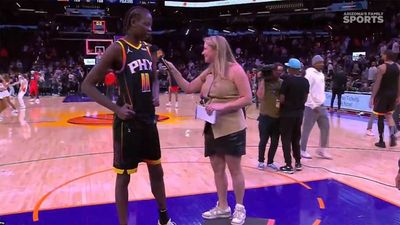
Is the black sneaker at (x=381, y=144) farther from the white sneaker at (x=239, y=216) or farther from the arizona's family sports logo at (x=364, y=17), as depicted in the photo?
the arizona's family sports logo at (x=364, y=17)

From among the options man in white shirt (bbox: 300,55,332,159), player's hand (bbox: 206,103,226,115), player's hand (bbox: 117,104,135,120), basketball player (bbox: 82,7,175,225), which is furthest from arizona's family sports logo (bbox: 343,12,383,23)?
player's hand (bbox: 117,104,135,120)

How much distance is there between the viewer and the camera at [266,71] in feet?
18.5

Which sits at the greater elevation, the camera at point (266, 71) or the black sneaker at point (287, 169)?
the camera at point (266, 71)

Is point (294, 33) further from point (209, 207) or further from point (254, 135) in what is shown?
point (209, 207)

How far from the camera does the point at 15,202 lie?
4.52 m

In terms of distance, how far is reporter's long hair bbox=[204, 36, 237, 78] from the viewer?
3607mm

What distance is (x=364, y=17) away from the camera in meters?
23.9

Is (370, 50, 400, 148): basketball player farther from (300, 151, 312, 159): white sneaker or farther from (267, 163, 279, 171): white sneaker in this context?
(267, 163, 279, 171): white sneaker

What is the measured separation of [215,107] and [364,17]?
22980mm

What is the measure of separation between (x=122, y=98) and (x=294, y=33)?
28272 millimetres

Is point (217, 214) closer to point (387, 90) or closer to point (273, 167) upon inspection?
point (273, 167)

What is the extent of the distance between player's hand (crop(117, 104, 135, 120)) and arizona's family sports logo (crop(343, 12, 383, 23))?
2356cm

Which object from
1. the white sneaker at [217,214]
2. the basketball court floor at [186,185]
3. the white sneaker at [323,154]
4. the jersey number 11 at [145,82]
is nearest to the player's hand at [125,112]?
the jersey number 11 at [145,82]

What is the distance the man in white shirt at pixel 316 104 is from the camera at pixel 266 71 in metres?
1.03
